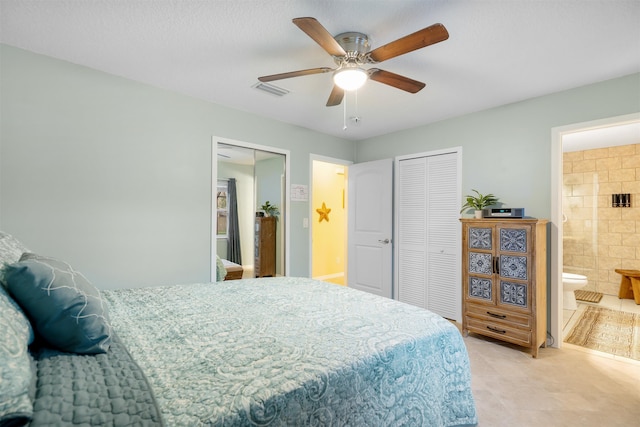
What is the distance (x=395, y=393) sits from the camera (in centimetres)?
125

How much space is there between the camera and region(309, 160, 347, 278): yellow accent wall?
19.2 ft

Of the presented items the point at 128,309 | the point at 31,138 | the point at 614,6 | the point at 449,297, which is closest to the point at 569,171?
the point at 449,297

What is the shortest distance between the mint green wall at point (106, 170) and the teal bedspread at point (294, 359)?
934 mm

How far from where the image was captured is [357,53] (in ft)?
6.68

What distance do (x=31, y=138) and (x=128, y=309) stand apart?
170 centimetres

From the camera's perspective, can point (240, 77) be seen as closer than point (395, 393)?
No

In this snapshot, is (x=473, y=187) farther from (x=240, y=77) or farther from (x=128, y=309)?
(x=128, y=309)

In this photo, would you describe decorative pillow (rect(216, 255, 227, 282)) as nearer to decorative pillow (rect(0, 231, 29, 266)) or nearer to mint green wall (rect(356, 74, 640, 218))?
decorative pillow (rect(0, 231, 29, 266))

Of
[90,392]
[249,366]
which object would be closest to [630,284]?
[249,366]

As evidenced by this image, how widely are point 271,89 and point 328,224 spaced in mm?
3520

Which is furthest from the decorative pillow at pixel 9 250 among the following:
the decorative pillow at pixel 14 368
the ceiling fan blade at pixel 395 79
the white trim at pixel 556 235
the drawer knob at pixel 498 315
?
the white trim at pixel 556 235

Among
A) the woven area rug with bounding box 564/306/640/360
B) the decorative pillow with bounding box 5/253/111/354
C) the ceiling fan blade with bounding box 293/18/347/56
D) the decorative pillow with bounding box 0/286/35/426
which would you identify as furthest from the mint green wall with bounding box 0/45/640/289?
the ceiling fan blade with bounding box 293/18/347/56

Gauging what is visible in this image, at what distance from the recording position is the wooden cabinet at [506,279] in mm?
2725

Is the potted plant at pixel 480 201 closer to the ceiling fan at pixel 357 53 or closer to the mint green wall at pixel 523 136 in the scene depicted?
the mint green wall at pixel 523 136
